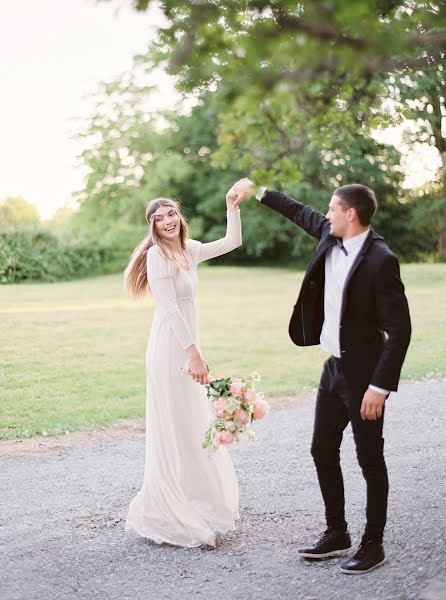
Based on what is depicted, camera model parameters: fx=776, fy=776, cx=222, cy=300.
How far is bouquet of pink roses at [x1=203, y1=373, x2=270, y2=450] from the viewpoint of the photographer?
466 cm

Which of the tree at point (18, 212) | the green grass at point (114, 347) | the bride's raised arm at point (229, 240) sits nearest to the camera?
the bride's raised arm at point (229, 240)

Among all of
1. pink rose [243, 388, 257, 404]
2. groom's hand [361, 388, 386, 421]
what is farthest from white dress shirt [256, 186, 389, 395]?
pink rose [243, 388, 257, 404]

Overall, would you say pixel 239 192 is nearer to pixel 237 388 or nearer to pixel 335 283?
pixel 335 283

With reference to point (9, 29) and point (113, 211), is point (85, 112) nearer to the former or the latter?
point (113, 211)

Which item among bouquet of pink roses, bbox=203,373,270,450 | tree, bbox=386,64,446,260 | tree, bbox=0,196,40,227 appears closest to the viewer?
bouquet of pink roses, bbox=203,373,270,450

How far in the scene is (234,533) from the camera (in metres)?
5.05

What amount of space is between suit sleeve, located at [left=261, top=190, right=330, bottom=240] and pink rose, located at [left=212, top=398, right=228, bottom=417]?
1142mm

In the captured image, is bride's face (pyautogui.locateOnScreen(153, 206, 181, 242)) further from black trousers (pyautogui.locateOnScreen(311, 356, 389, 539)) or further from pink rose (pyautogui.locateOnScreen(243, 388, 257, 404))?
black trousers (pyautogui.locateOnScreen(311, 356, 389, 539))

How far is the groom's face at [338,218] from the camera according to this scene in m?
4.13

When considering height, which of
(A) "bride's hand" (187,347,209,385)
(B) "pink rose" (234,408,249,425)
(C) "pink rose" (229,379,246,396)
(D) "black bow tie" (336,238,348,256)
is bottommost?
(B) "pink rose" (234,408,249,425)

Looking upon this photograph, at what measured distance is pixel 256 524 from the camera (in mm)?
5246

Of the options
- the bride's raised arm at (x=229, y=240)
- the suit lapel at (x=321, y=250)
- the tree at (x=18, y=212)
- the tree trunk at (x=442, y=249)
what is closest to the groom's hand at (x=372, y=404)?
the suit lapel at (x=321, y=250)

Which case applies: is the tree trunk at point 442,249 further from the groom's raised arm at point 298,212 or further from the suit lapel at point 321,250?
the suit lapel at point 321,250

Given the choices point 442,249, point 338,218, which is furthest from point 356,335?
point 442,249
